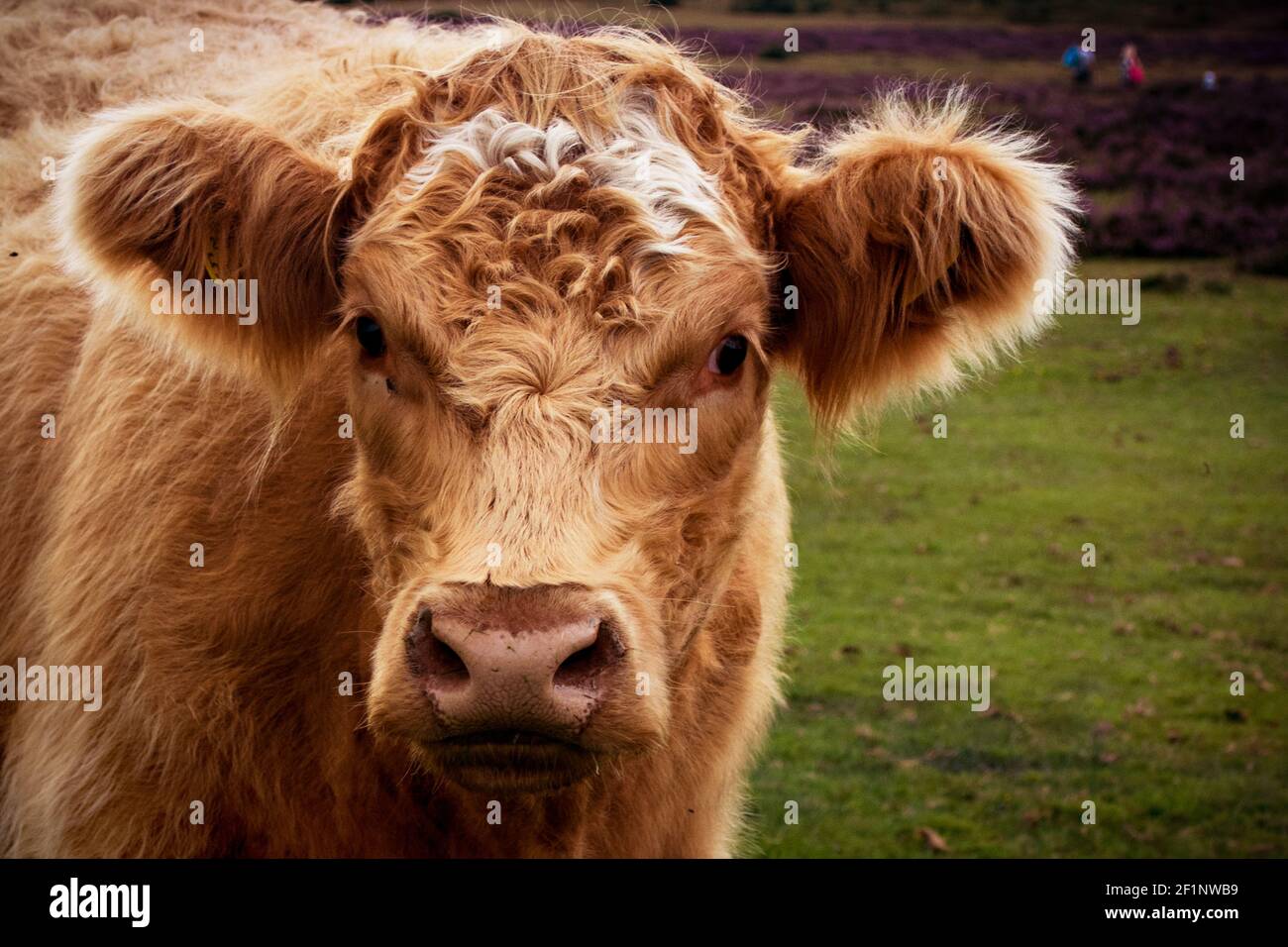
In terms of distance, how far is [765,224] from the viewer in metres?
3.79

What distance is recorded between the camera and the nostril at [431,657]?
276cm

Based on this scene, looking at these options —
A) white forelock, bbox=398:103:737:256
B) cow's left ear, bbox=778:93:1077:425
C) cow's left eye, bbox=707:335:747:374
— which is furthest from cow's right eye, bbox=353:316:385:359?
cow's left ear, bbox=778:93:1077:425

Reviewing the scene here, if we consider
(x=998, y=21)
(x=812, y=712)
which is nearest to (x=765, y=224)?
(x=812, y=712)

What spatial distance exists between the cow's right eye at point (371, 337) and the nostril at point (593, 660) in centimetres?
110

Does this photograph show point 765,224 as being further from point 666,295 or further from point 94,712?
point 94,712

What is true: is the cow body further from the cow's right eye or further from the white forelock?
the white forelock

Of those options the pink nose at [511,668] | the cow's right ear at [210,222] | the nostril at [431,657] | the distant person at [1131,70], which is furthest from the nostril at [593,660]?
the distant person at [1131,70]

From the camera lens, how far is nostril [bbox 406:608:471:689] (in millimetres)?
2756

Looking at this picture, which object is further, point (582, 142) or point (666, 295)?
point (582, 142)

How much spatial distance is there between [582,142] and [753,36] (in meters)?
35.2

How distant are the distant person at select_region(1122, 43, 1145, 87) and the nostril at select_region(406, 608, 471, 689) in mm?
35547

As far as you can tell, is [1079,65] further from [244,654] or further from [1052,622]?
→ [244,654]

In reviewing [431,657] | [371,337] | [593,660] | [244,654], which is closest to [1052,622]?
[244,654]

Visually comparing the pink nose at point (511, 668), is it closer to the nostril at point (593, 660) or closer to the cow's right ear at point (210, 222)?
the nostril at point (593, 660)
